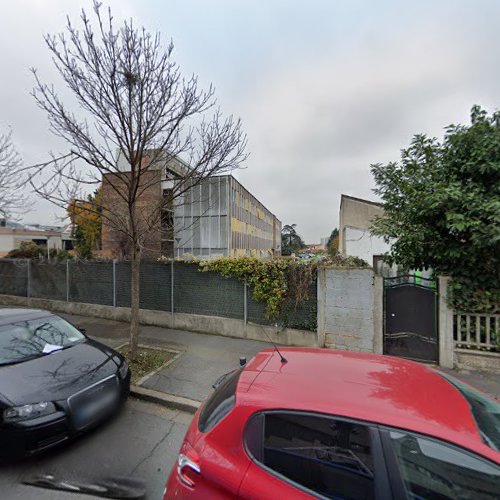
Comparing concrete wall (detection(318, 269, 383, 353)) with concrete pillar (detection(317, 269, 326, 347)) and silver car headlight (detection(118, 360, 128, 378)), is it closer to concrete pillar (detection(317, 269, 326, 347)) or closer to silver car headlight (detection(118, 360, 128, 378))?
concrete pillar (detection(317, 269, 326, 347))

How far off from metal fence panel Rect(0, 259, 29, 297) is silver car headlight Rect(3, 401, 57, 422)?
9.21m

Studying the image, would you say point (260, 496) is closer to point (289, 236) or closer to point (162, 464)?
point (162, 464)

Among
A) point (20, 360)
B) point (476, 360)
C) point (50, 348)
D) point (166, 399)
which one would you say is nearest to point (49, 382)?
point (20, 360)

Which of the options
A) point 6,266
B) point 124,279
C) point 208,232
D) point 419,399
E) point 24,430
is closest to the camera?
point 419,399

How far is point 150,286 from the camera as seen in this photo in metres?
7.86

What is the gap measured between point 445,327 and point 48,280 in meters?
11.3

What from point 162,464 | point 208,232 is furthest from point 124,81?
point 208,232

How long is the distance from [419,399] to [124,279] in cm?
807

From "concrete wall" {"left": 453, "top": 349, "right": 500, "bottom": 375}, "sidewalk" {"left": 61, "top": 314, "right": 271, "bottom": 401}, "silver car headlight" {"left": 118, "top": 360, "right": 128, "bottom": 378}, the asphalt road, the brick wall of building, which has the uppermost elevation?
the brick wall of building

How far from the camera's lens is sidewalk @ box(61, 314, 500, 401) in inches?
171

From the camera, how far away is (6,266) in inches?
413

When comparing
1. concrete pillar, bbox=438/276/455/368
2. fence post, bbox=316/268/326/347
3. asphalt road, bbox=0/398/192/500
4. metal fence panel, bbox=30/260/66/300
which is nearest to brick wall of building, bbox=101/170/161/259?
metal fence panel, bbox=30/260/66/300

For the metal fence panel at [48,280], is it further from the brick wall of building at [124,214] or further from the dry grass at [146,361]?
the dry grass at [146,361]

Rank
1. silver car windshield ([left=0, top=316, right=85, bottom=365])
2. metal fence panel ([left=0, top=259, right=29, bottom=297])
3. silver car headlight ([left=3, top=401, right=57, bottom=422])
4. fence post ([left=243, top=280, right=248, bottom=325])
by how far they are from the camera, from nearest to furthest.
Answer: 1. silver car headlight ([left=3, top=401, right=57, bottom=422])
2. silver car windshield ([left=0, top=316, right=85, bottom=365])
3. fence post ([left=243, top=280, right=248, bottom=325])
4. metal fence panel ([left=0, top=259, right=29, bottom=297])
